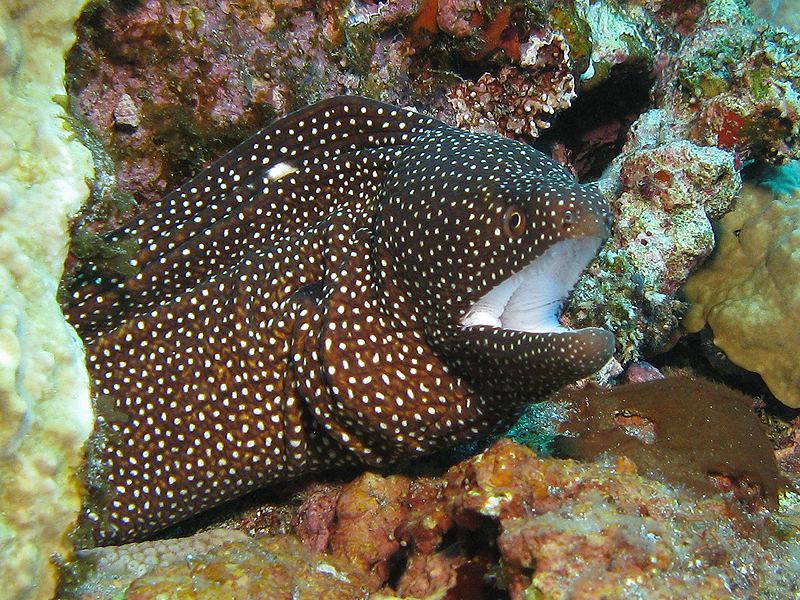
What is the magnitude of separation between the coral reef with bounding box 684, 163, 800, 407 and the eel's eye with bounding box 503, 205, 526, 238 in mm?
3135

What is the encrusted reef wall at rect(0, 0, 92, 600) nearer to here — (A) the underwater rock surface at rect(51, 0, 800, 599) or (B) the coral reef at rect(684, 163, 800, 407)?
(A) the underwater rock surface at rect(51, 0, 800, 599)

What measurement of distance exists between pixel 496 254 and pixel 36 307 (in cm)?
195

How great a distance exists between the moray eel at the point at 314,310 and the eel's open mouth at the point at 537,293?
0.04 feet

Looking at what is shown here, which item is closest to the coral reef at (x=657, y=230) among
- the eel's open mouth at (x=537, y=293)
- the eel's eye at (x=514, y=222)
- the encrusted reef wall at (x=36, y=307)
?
the eel's open mouth at (x=537, y=293)

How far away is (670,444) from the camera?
3.22 metres

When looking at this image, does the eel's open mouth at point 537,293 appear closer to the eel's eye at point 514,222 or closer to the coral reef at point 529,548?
the eel's eye at point 514,222

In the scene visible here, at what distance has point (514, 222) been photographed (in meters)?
2.38

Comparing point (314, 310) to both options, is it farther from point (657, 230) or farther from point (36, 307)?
point (657, 230)

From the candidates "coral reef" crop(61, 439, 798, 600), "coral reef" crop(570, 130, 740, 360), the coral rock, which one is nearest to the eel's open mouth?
"coral reef" crop(61, 439, 798, 600)

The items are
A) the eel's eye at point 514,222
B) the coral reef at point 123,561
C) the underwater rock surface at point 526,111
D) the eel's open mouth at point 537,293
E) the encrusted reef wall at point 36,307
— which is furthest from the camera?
the eel's open mouth at point 537,293

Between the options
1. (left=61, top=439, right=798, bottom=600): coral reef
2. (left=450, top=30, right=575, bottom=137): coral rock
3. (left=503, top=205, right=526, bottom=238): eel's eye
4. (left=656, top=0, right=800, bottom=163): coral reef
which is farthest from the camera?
(left=656, top=0, right=800, bottom=163): coral reef

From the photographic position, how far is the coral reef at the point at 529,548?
178 centimetres

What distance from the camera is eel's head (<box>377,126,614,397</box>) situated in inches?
90.5

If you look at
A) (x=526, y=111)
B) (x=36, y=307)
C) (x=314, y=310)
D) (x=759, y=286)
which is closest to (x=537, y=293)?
(x=314, y=310)
